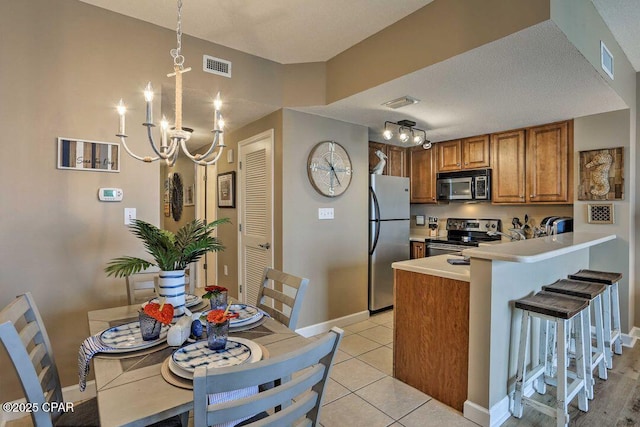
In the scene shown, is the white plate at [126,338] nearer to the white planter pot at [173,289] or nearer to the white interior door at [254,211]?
the white planter pot at [173,289]

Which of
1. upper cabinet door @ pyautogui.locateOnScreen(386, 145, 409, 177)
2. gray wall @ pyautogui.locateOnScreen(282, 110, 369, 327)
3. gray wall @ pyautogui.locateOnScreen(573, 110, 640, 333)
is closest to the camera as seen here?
gray wall @ pyautogui.locateOnScreen(573, 110, 640, 333)

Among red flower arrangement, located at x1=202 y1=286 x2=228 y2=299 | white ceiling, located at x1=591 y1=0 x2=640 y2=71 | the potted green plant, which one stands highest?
white ceiling, located at x1=591 y1=0 x2=640 y2=71

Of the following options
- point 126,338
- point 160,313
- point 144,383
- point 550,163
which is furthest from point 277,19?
point 550,163

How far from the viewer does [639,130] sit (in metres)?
3.15

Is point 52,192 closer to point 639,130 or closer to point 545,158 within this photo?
point 545,158

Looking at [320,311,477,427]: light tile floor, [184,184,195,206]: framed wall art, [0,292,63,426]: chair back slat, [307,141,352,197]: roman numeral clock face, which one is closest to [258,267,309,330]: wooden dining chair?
[320,311,477,427]: light tile floor

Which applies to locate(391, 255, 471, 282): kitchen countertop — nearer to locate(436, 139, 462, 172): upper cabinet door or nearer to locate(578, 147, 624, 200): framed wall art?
locate(578, 147, 624, 200): framed wall art

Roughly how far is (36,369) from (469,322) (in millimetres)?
2198

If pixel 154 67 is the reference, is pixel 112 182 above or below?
below

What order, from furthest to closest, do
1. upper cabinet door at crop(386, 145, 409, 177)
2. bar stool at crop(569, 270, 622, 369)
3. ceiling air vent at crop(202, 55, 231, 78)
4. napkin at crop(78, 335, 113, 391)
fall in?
upper cabinet door at crop(386, 145, 409, 177) < ceiling air vent at crop(202, 55, 231, 78) < bar stool at crop(569, 270, 622, 369) < napkin at crop(78, 335, 113, 391)

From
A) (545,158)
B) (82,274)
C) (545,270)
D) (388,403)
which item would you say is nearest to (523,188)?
(545,158)

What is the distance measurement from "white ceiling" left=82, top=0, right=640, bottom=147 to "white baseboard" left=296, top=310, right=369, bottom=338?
2185 mm

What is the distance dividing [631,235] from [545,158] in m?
1.05

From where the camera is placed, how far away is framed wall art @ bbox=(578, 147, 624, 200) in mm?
2998
